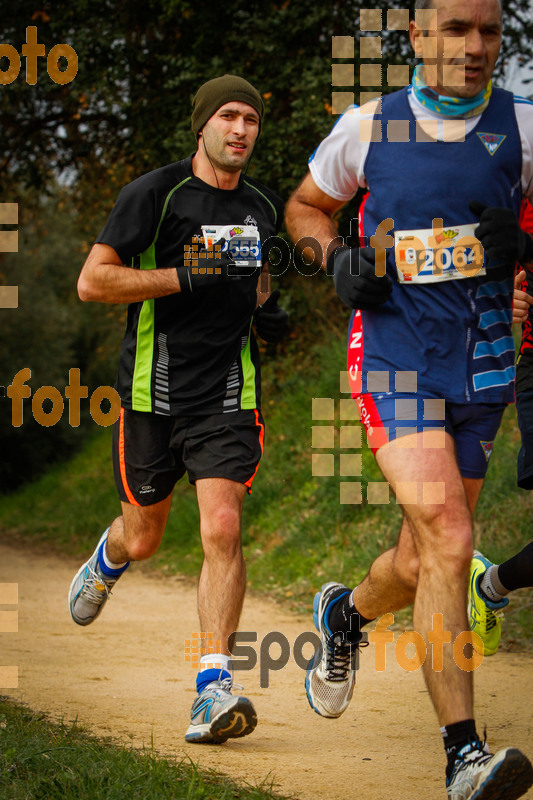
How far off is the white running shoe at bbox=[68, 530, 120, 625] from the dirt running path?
32cm

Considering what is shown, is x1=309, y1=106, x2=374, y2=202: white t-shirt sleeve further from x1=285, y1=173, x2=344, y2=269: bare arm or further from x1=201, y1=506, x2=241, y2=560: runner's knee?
x1=201, y1=506, x2=241, y2=560: runner's knee

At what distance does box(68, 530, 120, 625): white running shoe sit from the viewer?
17.2ft

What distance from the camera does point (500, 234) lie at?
10.1 ft

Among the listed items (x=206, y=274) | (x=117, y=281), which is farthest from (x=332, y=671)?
(x=117, y=281)

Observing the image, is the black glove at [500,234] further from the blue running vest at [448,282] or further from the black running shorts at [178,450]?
the black running shorts at [178,450]

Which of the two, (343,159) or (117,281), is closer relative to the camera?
(343,159)

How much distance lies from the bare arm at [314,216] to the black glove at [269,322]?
102cm

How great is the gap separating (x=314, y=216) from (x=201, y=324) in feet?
3.48

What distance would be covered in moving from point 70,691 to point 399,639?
2.18 meters

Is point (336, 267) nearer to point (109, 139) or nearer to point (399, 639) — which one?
point (399, 639)

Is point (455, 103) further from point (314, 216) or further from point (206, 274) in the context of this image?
point (206, 274)

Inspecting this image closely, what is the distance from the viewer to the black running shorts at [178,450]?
4363 mm

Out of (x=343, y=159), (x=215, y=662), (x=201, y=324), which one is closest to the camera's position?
(x=343, y=159)

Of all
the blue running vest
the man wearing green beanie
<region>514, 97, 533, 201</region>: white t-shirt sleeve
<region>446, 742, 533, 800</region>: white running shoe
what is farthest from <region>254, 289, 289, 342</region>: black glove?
<region>446, 742, 533, 800</region>: white running shoe
